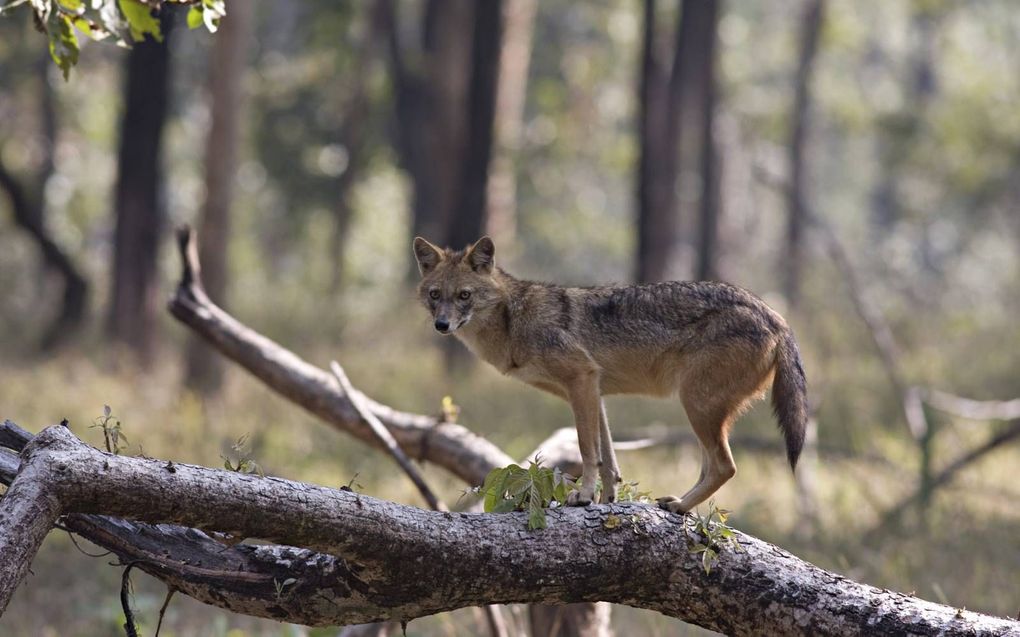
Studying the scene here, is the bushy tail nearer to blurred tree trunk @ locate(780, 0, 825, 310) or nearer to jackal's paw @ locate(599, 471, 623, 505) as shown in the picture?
jackal's paw @ locate(599, 471, 623, 505)

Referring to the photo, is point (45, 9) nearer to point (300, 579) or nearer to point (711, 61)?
point (300, 579)

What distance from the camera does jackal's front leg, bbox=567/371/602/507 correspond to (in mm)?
4902

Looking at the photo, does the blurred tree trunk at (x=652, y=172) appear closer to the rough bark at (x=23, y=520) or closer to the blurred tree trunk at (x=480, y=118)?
the blurred tree trunk at (x=480, y=118)

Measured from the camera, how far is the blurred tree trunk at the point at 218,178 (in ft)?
48.5

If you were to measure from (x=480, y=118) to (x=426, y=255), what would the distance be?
1254 cm

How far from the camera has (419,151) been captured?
2741cm

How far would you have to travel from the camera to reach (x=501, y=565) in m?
4.05

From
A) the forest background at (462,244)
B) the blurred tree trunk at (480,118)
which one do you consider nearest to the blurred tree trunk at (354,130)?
the forest background at (462,244)

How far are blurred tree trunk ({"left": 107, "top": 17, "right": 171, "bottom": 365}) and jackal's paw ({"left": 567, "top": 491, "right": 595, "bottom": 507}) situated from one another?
540 inches

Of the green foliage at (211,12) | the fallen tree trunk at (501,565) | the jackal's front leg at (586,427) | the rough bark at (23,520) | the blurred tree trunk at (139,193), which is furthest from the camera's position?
the blurred tree trunk at (139,193)

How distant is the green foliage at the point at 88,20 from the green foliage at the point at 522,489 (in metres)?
2.06

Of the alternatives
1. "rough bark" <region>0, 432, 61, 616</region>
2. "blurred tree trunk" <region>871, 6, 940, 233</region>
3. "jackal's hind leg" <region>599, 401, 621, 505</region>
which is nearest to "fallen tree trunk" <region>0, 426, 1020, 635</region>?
"rough bark" <region>0, 432, 61, 616</region>

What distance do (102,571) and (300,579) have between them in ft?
20.4

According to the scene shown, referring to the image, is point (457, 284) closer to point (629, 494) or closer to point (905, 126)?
point (629, 494)
